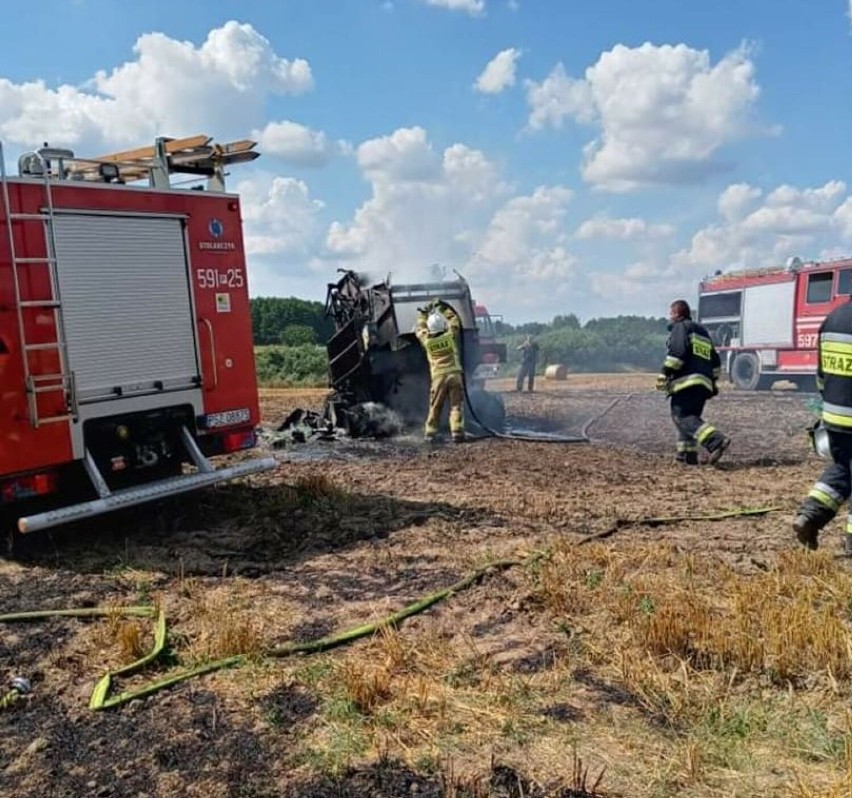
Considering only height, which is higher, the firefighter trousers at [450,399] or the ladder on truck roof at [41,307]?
the ladder on truck roof at [41,307]

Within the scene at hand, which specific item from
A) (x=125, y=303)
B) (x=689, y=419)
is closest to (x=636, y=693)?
(x=125, y=303)

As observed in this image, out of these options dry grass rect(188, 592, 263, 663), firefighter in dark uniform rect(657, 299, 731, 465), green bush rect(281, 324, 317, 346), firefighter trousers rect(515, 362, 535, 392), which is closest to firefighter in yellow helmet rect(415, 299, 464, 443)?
firefighter in dark uniform rect(657, 299, 731, 465)

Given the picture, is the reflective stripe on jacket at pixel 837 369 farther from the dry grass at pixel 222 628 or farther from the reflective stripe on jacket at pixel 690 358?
the dry grass at pixel 222 628

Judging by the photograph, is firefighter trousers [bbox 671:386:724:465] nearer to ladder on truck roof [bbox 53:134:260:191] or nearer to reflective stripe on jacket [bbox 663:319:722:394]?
reflective stripe on jacket [bbox 663:319:722:394]

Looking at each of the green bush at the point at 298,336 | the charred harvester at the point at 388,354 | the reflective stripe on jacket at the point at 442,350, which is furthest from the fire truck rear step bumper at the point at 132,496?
the green bush at the point at 298,336

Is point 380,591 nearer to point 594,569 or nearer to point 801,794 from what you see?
point 594,569

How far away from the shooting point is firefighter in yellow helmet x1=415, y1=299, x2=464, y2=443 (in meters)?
10.4

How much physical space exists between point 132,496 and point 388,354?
6043 millimetres

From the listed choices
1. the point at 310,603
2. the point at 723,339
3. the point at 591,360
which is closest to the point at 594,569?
the point at 310,603

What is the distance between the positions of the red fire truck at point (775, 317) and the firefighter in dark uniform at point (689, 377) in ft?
32.9

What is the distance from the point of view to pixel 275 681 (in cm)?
355

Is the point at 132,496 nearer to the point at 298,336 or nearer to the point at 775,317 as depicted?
the point at 775,317

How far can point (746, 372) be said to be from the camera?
1981cm

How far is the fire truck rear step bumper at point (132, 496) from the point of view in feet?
17.1
